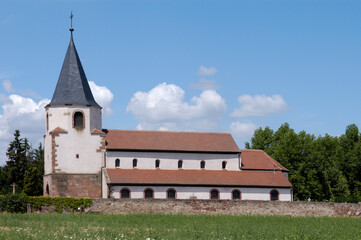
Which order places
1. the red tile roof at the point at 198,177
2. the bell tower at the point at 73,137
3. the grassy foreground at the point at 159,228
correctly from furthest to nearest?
the red tile roof at the point at 198,177
the bell tower at the point at 73,137
the grassy foreground at the point at 159,228

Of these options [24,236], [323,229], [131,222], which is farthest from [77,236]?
[323,229]

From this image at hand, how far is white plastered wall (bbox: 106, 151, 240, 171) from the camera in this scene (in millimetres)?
61938

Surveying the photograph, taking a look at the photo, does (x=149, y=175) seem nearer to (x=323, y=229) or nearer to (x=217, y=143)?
(x=217, y=143)

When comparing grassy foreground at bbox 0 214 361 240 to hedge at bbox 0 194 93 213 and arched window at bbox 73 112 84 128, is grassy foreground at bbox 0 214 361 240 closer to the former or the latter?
hedge at bbox 0 194 93 213

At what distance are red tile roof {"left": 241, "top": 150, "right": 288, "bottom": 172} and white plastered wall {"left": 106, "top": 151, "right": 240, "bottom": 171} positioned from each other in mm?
1697

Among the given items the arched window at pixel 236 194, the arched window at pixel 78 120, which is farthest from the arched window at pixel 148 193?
the arched window at pixel 78 120

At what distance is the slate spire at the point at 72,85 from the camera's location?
61.4 metres

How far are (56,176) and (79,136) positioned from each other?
481cm

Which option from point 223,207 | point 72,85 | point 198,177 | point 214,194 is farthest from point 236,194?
point 72,85

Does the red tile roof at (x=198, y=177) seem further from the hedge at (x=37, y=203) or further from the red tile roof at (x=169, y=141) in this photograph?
the hedge at (x=37, y=203)

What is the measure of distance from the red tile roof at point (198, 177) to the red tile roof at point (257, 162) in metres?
0.77

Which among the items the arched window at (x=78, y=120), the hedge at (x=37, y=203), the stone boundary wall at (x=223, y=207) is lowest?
the stone boundary wall at (x=223, y=207)

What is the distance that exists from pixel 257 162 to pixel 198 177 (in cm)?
819

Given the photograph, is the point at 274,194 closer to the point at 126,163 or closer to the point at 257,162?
the point at 257,162
